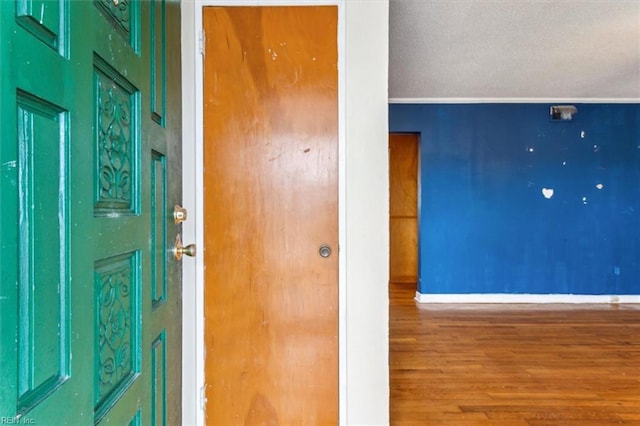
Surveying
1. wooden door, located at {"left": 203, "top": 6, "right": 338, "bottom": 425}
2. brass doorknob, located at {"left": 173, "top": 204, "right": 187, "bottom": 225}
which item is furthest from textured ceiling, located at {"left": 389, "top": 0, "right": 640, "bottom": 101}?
brass doorknob, located at {"left": 173, "top": 204, "right": 187, "bottom": 225}

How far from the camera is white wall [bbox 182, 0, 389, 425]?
5.36 ft

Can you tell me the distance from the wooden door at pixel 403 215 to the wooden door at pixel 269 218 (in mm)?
4478

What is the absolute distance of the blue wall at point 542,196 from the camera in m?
4.56

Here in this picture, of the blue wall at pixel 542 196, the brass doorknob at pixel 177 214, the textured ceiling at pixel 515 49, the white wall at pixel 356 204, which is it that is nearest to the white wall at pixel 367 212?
the white wall at pixel 356 204

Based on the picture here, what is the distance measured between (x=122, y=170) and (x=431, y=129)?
426 cm

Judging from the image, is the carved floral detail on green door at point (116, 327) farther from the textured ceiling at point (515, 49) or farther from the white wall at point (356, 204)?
the textured ceiling at point (515, 49)

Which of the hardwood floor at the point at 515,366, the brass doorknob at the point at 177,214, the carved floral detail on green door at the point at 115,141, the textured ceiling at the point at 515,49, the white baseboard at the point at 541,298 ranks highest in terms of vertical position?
the textured ceiling at the point at 515,49

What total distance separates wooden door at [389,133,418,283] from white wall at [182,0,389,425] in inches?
175

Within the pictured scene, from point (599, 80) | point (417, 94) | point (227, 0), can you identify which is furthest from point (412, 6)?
point (599, 80)

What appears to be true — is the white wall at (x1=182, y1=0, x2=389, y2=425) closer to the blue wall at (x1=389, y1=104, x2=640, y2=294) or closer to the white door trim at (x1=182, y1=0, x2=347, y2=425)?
the white door trim at (x1=182, y1=0, x2=347, y2=425)

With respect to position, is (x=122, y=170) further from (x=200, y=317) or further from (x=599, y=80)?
(x=599, y=80)

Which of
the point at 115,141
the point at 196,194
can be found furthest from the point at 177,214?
the point at 196,194

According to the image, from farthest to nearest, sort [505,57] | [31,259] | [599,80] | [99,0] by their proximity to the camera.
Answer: [599,80], [505,57], [99,0], [31,259]

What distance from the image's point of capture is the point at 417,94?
434cm
